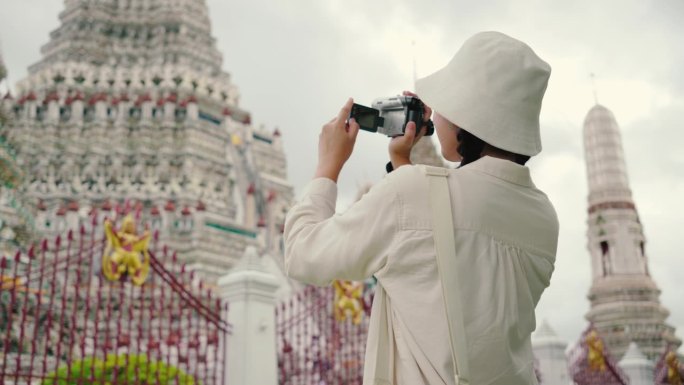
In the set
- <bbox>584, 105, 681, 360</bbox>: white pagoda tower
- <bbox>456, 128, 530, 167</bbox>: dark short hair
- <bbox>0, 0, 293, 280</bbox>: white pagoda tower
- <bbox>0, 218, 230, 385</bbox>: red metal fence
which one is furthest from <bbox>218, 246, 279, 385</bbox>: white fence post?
<bbox>584, 105, 681, 360</bbox>: white pagoda tower

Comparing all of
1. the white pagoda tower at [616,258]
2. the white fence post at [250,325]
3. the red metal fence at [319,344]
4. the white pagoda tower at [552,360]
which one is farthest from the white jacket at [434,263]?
the white pagoda tower at [616,258]

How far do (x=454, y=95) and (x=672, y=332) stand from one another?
26086mm

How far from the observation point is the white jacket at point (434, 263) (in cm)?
162

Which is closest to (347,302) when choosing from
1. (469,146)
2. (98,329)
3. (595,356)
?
(98,329)

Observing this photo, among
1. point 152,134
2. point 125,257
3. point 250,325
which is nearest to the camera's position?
point 250,325

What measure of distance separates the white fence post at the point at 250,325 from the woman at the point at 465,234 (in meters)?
4.47

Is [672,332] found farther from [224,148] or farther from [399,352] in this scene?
[399,352]

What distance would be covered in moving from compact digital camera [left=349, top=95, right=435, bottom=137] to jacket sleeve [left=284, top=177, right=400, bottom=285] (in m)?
0.27

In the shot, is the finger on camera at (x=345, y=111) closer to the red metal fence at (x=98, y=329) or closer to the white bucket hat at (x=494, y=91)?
the white bucket hat at (x=494, y=91)

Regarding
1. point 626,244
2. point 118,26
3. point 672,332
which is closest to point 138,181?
point 118,26

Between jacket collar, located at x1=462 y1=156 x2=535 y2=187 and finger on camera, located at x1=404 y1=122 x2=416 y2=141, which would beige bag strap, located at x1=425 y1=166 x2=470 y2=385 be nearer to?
jacket collar, located at x1=462 y1=156 x2=535 y2=187

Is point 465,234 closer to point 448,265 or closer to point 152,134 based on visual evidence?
point 448,265

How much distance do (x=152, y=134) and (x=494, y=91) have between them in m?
28.5

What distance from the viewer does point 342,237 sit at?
171cm
